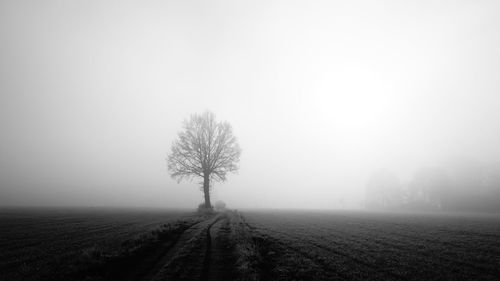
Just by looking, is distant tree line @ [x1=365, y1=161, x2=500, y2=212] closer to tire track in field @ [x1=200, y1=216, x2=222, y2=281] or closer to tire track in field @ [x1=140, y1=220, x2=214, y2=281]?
tire track in field @ [x1=200, y1=216, x2=222, y2=281]

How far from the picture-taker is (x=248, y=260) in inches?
416

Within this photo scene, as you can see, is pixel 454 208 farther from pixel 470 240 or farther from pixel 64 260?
pixel 64 260

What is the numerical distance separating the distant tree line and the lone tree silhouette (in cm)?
7740

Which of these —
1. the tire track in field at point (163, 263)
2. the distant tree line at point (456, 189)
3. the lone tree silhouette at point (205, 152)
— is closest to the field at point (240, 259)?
the tire track in field at point (163, 263)

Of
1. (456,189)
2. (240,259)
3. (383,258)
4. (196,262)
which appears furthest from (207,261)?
(456,189)

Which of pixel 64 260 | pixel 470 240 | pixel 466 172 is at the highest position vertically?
pixel 466 172

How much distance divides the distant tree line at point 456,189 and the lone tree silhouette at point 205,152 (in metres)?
77.4

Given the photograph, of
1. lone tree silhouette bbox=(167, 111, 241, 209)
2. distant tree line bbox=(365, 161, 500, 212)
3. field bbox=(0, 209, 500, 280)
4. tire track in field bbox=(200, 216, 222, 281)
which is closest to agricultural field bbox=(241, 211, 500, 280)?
field bbox=(0, 209, 500, 280)

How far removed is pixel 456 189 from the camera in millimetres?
73875

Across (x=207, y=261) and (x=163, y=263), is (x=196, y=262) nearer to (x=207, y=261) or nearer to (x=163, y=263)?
(x=207, y=261)

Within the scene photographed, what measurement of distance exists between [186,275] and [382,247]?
1259 cm

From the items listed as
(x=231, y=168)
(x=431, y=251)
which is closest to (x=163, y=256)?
(x=431, y=251)

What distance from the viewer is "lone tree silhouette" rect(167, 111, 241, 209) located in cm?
3862

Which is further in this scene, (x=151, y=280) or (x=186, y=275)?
(x=186, y=275)
